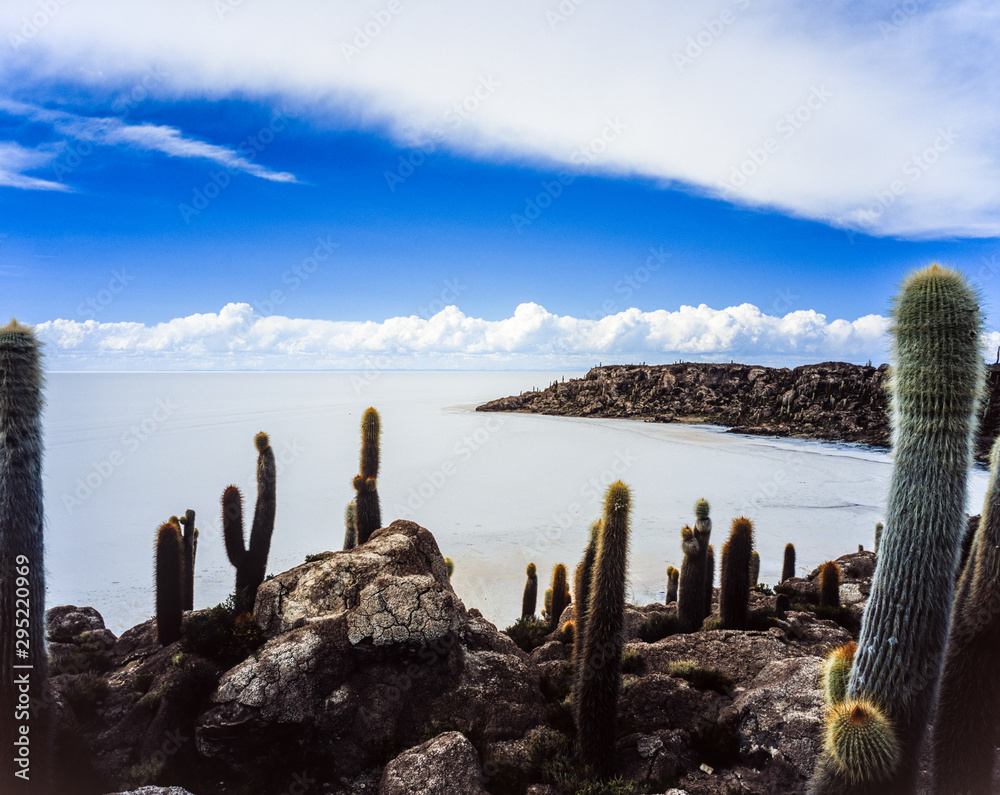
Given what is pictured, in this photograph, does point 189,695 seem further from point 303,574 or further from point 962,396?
point 962,396

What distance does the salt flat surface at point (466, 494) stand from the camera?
18781mm

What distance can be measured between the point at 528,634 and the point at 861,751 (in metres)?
8.36

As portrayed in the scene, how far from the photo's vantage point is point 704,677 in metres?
7.21

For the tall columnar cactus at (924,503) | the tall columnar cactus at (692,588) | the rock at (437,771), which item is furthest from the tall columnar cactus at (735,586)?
the rock at (437,771)

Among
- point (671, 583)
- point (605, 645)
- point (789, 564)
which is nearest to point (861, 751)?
point (605, 645)

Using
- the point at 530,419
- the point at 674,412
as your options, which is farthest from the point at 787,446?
the point at 530,419

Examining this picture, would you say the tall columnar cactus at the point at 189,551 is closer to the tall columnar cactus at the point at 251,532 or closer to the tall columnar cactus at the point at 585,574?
the tall columnar cactus at the point at 251,532

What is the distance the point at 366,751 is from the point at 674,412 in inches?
2947

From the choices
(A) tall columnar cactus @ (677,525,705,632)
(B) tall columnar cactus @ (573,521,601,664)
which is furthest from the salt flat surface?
(A) tall columnar cactus @ (677,525,705,632)

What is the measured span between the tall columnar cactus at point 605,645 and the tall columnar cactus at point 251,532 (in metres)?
7.25

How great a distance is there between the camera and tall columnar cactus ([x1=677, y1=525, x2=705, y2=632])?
1051 centimetres

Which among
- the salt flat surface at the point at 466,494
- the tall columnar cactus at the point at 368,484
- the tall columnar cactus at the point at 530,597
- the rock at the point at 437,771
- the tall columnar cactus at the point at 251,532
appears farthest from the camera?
the salt flat surface at the point at 466,494

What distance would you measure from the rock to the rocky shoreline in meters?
50.2

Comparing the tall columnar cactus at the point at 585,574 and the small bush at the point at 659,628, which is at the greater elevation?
the tall columnar cactus at the point at 585,574
